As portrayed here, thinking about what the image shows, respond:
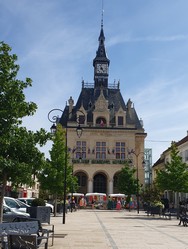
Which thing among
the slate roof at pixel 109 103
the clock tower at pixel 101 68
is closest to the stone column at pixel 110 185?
the slate roof at pixel 109 103

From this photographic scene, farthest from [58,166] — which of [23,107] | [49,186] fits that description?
[23,107]

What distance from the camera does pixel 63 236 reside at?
15789 millimetres

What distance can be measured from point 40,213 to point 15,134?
9214mm

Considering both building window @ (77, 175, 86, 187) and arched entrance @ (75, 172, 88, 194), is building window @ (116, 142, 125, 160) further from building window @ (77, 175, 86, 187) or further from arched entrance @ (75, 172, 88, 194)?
building window @ (77, 175, 86, 187)

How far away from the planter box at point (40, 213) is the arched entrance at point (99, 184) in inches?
1595

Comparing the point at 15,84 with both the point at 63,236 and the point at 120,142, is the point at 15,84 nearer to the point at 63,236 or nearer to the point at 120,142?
the point at 63,236

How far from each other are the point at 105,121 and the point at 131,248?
50727 millimetres

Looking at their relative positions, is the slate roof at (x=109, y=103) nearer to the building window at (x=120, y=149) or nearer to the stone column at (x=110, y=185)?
the building window at (x=120, y=149)

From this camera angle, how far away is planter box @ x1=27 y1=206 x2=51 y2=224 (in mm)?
20812

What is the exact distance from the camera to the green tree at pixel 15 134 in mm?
12617

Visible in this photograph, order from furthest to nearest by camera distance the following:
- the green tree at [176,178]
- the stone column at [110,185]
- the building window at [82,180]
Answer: the building window at [82,180]
the stone column at [110,185]
the green tree at [176,178]

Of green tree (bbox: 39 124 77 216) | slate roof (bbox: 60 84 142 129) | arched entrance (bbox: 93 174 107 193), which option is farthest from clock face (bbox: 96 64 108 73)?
green tree (bbox: 39 124 77 216)

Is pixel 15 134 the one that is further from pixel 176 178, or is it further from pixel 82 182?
pixel 82 182

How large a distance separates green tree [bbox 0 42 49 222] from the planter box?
25.2 feet
